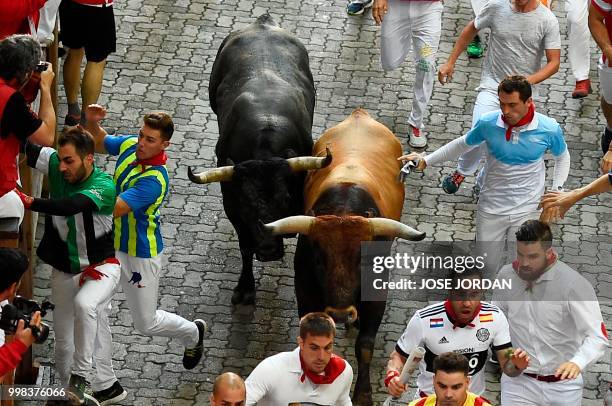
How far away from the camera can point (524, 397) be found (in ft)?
37.3

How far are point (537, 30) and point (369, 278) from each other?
3.79 meters

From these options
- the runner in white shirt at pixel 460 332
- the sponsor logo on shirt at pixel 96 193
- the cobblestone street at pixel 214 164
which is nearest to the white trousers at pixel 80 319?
the sponsor logo on shirt at pixel 96 193

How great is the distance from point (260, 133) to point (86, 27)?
2.82 meters

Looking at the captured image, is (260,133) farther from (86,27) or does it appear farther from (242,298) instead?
(86,27)

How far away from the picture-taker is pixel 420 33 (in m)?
16.2

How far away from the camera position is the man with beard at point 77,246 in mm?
11219

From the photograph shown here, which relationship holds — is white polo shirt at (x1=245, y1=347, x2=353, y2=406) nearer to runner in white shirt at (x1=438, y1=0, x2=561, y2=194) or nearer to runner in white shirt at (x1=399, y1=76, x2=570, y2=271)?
runner in white shirt at (x1=399, y1=76, x2=570, y2=271)

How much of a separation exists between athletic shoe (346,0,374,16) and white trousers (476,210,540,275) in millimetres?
5608

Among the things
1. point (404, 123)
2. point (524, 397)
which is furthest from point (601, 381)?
point (404, 123)

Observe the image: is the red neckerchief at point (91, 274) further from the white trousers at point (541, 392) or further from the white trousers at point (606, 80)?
the white trousers at point (606, 80)

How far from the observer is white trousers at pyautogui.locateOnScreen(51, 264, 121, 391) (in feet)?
37.8

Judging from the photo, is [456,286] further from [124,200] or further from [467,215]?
[467,215]

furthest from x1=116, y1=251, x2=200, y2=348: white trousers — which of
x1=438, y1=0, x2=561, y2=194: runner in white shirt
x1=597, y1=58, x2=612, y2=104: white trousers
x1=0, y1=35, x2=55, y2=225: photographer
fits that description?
x1=597, y1=58, x2=612, y2=104: white trousers

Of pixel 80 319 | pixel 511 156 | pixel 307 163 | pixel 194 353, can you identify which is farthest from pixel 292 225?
pixel 511 156
